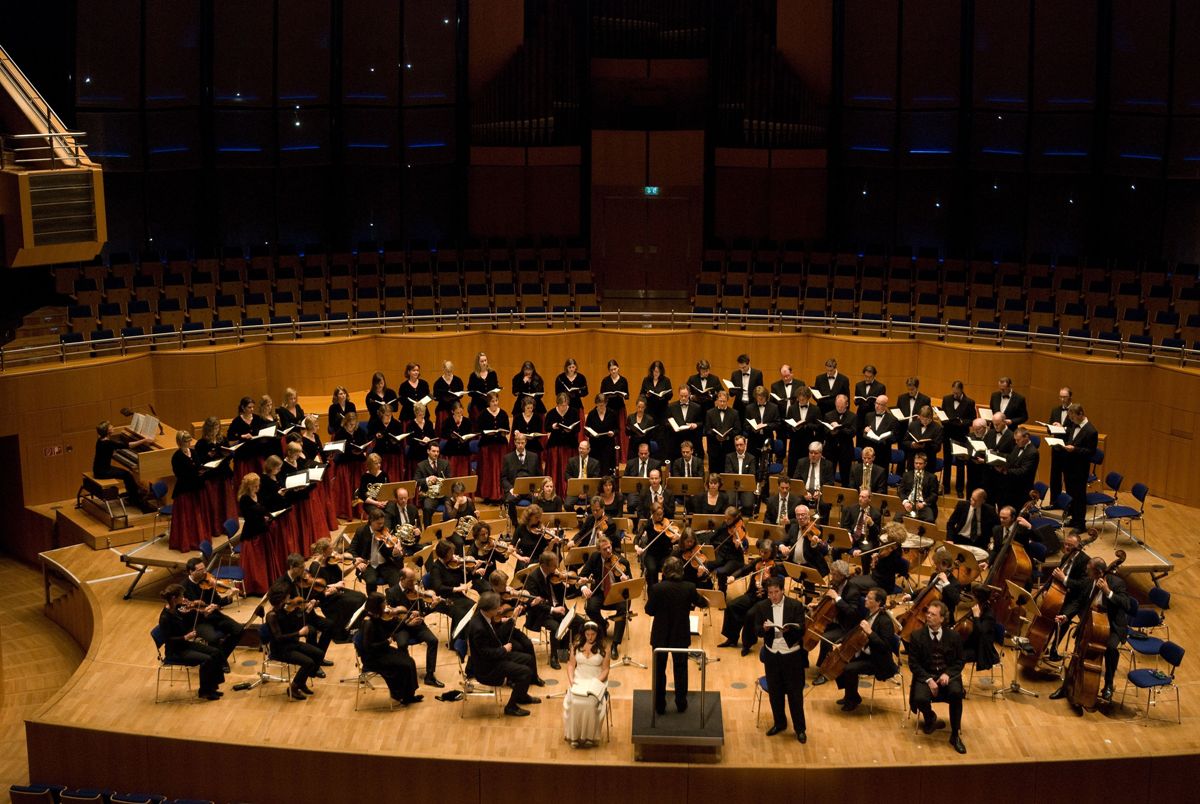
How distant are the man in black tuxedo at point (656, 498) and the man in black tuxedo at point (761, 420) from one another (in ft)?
5.61

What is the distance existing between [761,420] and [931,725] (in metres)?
5.23

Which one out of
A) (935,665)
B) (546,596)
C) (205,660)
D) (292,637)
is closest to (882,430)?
(935,665)

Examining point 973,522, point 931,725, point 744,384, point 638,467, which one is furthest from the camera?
point 744,384

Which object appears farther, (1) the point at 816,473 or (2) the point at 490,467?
(2) the point at 490,467

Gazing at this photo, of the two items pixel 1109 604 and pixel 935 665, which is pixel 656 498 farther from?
pixel 1109 604

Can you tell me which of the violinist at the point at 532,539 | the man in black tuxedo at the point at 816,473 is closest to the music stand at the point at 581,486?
the violinist at the point at 532,539

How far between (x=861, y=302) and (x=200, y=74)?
1080cm

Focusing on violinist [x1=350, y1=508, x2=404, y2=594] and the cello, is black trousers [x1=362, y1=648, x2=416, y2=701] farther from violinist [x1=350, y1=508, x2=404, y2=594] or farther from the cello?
the cello

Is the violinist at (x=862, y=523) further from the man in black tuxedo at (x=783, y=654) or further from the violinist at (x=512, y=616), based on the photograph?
the violinist at (x=512, y=616)

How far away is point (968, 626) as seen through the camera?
37.8 feet

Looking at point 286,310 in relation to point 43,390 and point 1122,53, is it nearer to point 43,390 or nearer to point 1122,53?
point 43,390

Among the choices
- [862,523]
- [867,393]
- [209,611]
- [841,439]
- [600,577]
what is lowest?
[209,611]

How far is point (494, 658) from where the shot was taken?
1141cm

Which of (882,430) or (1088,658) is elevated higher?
(882,430)
